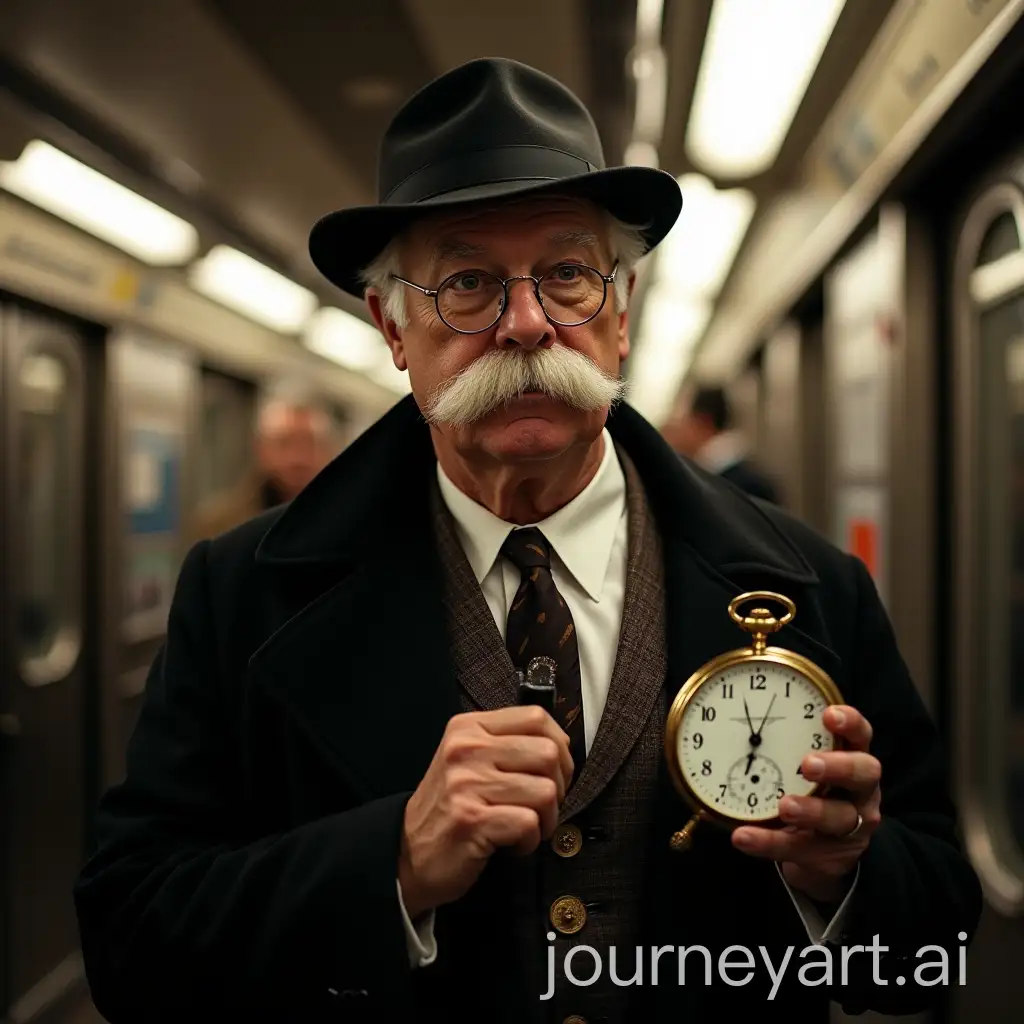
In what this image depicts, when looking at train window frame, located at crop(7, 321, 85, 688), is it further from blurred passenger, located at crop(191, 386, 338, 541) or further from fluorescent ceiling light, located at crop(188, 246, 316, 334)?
fluorescent ceiling light, located at crop(188, 246, 316, 334)

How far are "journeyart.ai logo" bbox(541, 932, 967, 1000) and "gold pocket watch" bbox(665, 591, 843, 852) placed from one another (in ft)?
0.66

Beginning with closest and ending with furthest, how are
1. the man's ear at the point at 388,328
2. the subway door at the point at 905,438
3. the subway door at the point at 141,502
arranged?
the man's ear at the point at 388,328 → the subway door at the point at 905,438 → the subway door at the point at 141,502

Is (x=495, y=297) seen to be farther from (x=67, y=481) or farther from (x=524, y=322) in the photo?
(x=67, y=481)

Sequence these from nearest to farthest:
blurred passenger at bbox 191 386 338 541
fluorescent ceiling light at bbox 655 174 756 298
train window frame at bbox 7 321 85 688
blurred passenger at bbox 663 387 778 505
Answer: train window frame at bbox 7 321 85 688 → blurred passenger at bbox 191 386 338 541 → fluorescent ceiling light at bbox 655 174 756 298 → blurred passenger at bbox 663 387 778 505

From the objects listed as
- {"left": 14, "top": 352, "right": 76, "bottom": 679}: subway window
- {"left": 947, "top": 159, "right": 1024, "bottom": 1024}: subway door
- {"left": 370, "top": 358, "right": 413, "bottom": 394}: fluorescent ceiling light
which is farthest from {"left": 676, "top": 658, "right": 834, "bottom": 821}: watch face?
{"left": 370, "top": 358, "right": 413, "bottom": 394}: fluorescent ceiling light

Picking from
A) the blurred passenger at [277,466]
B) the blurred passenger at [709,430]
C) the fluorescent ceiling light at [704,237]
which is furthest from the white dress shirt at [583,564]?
the blurred passenger at [709,430]

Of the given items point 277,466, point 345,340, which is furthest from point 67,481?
point 345,340

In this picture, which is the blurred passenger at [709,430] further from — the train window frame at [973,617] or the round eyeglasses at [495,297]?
the round eyeglasses at [495,297]

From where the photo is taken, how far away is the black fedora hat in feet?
4.95

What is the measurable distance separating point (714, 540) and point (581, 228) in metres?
0.47

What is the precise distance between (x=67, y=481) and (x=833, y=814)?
13.4ft

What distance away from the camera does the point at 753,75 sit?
11.8ft

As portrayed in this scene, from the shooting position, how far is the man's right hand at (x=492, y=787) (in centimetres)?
122

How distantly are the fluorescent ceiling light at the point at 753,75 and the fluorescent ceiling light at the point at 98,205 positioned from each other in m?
2.08
